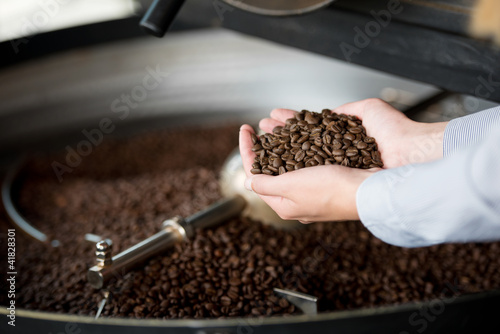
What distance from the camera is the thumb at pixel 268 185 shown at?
2.82 ft

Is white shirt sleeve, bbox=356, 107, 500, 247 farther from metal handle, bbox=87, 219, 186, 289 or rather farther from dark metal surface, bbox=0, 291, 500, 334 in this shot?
metal handle, bbox=87, 219, 186, 289

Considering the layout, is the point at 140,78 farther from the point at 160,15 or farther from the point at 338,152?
the point at 338,152

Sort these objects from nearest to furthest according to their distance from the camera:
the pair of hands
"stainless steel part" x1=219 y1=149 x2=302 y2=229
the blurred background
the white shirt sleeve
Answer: the white shirt sleeve, the pair of hands, "stainless steel part" x1=219 y1=149 x2=302 y2=229, the blurred background

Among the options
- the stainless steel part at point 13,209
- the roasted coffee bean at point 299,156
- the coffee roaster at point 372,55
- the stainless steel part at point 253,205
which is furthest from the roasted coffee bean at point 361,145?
the stainless steel part at point 13,209

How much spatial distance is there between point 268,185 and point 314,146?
14cm

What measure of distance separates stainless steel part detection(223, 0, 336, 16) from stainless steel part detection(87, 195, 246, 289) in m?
0.47

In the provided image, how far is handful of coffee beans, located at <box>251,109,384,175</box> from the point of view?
36.6 inches

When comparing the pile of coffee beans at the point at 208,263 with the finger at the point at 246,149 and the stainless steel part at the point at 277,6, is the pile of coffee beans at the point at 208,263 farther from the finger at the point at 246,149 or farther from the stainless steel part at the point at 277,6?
the stainless steel part at the point at 277,6

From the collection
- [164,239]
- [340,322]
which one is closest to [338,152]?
[340,322]

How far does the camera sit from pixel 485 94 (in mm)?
1071

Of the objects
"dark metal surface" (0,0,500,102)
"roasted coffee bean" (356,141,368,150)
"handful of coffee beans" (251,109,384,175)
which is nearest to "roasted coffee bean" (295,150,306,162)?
"handful of coffee beans" (251,109,384,175)

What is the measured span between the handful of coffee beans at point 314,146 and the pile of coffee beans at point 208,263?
270 mm

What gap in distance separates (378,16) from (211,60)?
3.42ft

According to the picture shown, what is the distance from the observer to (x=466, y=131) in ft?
3.07
